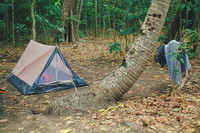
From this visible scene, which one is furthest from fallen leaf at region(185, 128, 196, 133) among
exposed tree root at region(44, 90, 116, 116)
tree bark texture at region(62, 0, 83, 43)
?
tree bark texture at region(62, 0, 83, 43)

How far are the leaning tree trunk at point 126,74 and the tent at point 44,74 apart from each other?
1.83 m

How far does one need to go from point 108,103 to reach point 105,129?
924 millimetres

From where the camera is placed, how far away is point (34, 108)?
4.46m

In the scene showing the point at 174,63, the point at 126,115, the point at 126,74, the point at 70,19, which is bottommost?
the point at 126,115

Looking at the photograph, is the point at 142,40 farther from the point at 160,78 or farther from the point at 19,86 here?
the point at 19,86

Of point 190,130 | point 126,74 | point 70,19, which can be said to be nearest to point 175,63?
point 126,74

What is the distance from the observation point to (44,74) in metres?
5.93

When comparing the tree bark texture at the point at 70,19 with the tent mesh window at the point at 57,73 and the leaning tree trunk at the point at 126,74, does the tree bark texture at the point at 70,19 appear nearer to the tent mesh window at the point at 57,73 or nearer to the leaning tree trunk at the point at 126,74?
the tent mesh window at the point at 57,73

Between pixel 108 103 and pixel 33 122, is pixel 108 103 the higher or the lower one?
the higher one

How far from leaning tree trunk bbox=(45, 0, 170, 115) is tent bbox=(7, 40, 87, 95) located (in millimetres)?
1827

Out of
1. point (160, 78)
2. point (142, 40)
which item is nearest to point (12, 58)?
point (160, 78)

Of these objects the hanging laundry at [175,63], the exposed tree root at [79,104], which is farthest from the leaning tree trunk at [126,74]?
the hanging laundry at [175,63]

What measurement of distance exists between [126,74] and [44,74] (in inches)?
120

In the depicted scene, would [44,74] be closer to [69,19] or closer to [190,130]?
[190,130]
